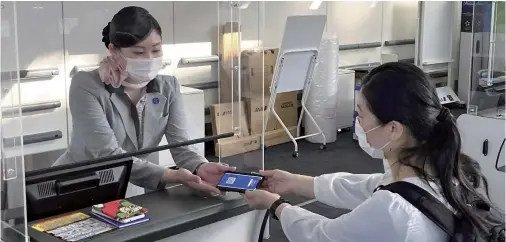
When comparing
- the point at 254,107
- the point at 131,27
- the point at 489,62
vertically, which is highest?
the point at 131,27

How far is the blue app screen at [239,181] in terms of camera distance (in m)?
1.92

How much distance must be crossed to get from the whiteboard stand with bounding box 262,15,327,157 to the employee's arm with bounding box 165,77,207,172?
2660 mm

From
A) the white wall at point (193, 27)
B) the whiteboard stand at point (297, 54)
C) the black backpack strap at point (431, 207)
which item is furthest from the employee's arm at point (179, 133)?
the whiteboard stand at point (297, 54)

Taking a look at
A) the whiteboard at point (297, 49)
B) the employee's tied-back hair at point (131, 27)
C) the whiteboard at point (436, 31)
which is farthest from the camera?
the whiteboard at point (436, 31)

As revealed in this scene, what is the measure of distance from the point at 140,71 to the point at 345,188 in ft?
3.04

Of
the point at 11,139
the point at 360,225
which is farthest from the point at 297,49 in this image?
the point at 11,139

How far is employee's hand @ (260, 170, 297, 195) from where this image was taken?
81.3 inches

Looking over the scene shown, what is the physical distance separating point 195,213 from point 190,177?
25 centimetres

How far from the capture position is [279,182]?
2.08 metres

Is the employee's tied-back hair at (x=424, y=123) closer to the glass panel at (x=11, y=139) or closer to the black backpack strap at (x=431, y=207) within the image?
the black backpack strap at (x=431, y=207)

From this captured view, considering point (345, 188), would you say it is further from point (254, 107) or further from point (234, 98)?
point (254, 107)

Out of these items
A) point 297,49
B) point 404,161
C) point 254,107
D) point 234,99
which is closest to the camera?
point 404,161

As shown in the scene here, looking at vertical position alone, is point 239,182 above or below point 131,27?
below

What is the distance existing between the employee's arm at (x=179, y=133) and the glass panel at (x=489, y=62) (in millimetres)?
2381
